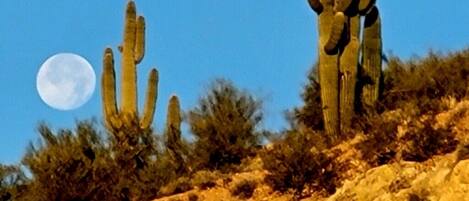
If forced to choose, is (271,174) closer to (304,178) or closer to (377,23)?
(304,178)

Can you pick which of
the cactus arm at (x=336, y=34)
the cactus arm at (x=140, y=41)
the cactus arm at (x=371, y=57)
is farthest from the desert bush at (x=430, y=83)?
the cactus arm at (x=140, y=41)

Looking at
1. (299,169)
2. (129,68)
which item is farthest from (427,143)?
(129,68)

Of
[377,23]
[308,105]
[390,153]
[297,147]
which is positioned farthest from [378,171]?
[308,105]

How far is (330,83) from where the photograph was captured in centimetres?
2123

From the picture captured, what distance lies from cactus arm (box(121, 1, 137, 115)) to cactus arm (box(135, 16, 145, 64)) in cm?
11

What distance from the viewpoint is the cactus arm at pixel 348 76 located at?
21234mm

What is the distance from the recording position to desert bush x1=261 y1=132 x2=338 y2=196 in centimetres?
1906

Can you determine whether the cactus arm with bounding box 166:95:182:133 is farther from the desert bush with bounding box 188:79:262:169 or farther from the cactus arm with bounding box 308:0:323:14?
the cactus arm with bounding box 308:0:323:14

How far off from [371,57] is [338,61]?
1.00 meters

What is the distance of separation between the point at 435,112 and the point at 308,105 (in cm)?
494

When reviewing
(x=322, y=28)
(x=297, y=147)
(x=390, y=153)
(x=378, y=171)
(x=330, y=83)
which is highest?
(x=322, y=28)

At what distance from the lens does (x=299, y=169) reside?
19.3 m

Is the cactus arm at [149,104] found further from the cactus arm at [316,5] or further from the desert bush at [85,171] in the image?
the cactus arm at [316,5]

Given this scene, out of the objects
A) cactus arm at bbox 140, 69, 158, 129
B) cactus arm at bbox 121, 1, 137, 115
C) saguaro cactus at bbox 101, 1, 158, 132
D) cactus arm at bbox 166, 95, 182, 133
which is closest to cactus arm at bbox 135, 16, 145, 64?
saguaro cactus at bbox 101, 1, 158, 132
